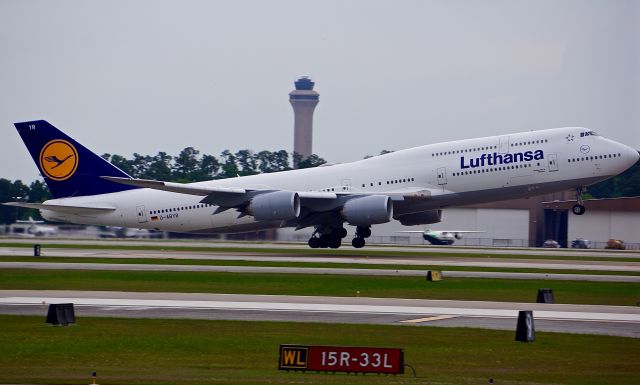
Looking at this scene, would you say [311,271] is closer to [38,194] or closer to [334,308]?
[334,308]

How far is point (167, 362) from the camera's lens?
20.8 meters

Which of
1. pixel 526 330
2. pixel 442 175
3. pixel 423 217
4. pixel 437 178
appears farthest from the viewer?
pixel 423 217

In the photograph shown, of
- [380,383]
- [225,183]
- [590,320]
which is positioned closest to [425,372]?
[380,383]

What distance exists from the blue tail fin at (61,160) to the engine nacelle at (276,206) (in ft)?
32.6

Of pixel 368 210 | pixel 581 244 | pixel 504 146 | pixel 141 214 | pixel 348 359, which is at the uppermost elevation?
pixel 504 146

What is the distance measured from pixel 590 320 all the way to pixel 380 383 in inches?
446

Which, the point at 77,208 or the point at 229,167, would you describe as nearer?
the point at 77,208

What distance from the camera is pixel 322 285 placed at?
38.2 m

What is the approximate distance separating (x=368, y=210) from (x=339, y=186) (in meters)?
4.63

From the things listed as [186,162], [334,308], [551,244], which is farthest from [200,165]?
[334,308]

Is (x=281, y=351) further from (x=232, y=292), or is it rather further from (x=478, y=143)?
(x=478, y=143)

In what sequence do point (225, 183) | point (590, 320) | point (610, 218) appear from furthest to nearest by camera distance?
1. point (610, 218)
2. point (225, 183)
3. point (590, 320)

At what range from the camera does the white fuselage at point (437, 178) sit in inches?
2233

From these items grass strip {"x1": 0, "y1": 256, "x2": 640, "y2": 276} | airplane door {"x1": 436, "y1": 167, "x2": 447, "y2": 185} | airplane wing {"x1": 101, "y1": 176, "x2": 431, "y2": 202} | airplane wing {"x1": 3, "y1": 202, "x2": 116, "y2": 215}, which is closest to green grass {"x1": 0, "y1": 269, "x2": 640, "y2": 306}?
grass strip {"x1": 0, "y1": 256, "x2": 640, "y2": 276}
